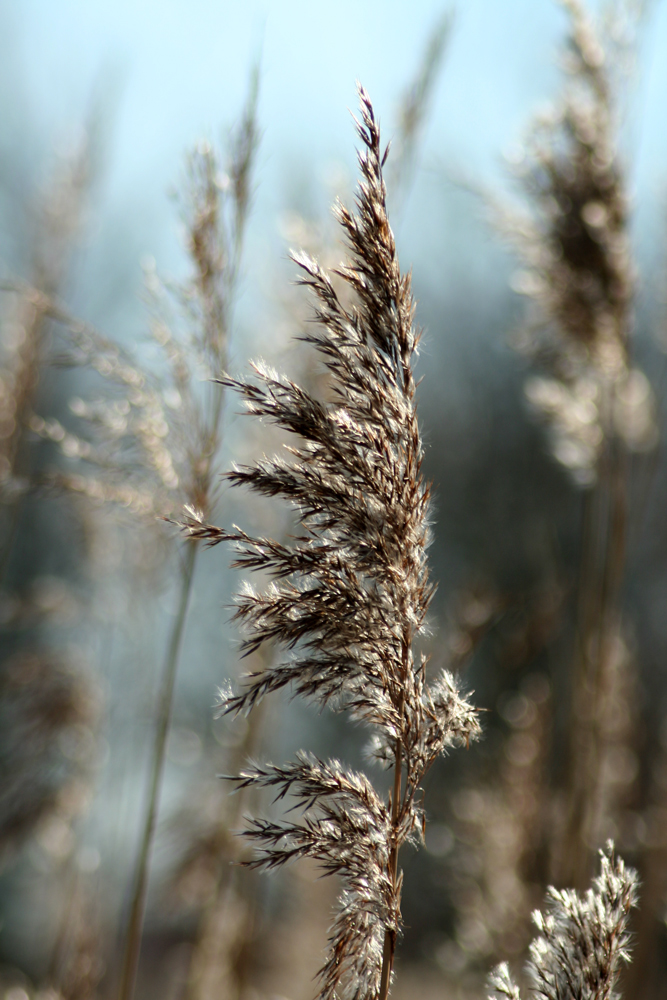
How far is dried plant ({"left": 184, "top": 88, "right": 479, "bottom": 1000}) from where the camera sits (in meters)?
0.83

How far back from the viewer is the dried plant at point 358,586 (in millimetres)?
825

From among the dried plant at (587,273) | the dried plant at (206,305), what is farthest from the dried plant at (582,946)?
the dried plant at (587,273)

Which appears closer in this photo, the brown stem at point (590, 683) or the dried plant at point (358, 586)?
the dried plant at point (358, 586)

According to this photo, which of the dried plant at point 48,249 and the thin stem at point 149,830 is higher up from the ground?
the dried plant at point 48,249

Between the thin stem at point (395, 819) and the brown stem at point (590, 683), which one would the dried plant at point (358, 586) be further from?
the brown stem at point (590, 683)

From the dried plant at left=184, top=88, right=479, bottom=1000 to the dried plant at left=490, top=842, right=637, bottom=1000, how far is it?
0.21m

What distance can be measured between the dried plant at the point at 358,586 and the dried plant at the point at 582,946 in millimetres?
212

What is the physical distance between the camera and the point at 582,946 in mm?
900

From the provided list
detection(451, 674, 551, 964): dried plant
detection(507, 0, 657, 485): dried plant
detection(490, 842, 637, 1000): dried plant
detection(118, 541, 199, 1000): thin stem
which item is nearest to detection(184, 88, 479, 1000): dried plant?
detection(490, 842, 637, 1000): dried plant

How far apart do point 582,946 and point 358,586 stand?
51 centimetres

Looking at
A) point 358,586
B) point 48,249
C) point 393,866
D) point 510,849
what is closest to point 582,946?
point 393,866

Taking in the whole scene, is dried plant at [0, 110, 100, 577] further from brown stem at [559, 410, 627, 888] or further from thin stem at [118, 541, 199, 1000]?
brown stem at [559, 410, 627, 888]

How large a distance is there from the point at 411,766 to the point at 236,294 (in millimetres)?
870

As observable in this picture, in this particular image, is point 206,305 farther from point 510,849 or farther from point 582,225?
point 510,849
